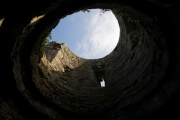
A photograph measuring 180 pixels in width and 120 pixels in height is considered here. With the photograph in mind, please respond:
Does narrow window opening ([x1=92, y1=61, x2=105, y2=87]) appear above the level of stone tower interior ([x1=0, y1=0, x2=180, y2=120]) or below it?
above

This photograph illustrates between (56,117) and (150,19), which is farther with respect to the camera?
(56,117)

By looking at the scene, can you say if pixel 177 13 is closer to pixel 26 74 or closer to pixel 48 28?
pixel 48 28

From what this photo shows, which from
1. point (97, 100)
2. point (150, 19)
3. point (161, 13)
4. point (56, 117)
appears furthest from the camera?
point (97, 100)

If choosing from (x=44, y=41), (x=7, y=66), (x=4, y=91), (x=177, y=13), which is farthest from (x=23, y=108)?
(x=177, y=13)

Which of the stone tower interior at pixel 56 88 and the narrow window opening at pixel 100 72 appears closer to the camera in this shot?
the stone tower interior at pixel 56 88

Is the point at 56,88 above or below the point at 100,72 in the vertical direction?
below

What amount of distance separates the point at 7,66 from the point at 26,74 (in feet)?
1.81

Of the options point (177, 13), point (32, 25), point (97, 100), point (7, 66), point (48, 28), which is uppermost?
point (177, 13)

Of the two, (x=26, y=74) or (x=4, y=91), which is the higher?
(x=26, y=74)

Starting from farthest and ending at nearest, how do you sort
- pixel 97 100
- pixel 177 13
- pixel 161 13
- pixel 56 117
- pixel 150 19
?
pixel 97 100
pixel 56 117
pixel 150 19
pixel 161 13
pixel 177 13

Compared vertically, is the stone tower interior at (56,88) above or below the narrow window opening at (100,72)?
below

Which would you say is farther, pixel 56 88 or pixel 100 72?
pixel 100 72

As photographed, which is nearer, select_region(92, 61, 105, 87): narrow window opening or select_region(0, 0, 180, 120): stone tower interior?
select_region(0, 0, 180, 120): stone tower interior

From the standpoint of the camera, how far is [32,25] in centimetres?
336
